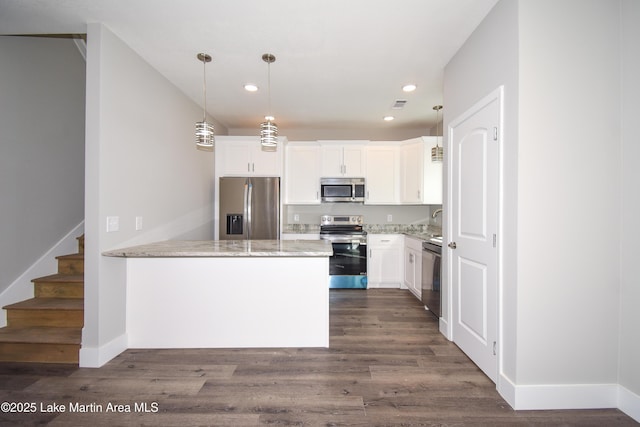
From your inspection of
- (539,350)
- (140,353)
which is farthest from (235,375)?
(539,350)

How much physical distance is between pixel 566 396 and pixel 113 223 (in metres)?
3.36

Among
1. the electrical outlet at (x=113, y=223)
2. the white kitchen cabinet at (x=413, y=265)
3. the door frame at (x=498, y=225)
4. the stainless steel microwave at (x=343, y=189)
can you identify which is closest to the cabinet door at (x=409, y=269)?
the white kitchen cabinet at (x=413, y=265)

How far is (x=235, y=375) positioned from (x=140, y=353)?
938mm

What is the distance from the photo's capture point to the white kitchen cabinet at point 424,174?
14.2 feet

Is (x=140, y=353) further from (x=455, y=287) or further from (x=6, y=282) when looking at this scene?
(x=455, y=287)

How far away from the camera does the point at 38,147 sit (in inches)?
112

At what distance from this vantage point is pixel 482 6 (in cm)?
197

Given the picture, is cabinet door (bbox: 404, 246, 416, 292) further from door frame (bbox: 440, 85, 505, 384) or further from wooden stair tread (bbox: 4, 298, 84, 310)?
wooden stair tread (bbox: 4, 298, 84, 310)

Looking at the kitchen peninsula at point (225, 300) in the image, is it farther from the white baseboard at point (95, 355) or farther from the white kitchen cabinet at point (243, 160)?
the white kitchen cabinet at point (243, 160)

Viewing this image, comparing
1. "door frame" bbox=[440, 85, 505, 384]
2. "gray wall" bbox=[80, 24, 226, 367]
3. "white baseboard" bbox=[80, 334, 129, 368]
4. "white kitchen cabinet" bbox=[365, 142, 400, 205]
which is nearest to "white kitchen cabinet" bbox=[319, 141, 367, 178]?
"white kitchen cabinet" bbox=[365, 142, 400, 205]

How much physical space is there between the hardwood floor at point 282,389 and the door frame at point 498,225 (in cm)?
25

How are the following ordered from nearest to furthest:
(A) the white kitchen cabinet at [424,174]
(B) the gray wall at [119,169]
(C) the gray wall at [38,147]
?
1. (B) the gray wall at [119,169]
2. (C) the gray wall at [38,147]
3. (A) the white kitchen cabinet at [424,174]

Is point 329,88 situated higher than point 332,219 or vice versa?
point 329,88

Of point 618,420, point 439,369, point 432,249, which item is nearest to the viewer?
point 618,420
